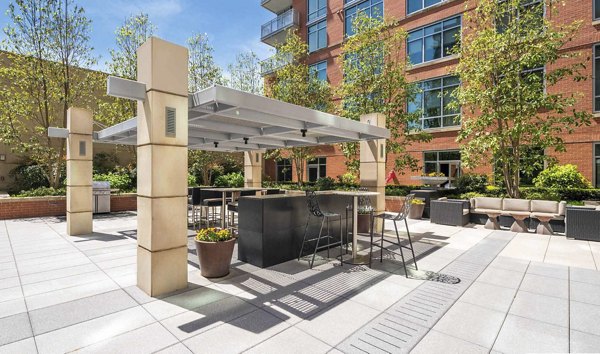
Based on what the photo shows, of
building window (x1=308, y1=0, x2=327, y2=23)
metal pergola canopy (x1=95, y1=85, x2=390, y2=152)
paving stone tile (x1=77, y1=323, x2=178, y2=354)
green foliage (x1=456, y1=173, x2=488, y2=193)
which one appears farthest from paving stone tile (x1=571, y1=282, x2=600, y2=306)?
building window (x1=308, y1=0, x2=327, y2=23)

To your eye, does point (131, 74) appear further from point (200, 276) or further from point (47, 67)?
point (200, 276)

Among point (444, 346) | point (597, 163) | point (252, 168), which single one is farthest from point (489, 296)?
point (597, 163)

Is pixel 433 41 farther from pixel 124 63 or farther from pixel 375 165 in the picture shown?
pixel 124 63

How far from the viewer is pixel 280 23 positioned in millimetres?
24812

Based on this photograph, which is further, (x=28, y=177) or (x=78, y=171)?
(x=28, y=177)

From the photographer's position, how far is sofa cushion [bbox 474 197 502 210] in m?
9.77

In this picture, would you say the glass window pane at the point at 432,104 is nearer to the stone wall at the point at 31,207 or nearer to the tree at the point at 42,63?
the tree at the point at 42,63

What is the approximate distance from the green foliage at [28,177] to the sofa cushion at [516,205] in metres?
20.9

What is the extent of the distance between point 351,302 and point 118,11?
1800cm

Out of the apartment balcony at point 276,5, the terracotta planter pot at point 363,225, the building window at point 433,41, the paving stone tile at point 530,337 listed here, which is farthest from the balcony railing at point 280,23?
the paving stone tile at point 530,337

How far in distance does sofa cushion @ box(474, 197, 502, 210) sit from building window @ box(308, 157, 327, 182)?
13457 mm

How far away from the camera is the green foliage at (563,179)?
11547 mm

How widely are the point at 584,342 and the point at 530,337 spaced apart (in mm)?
487

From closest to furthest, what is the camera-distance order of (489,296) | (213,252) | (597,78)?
(489,296), (213,252), (597,78)
